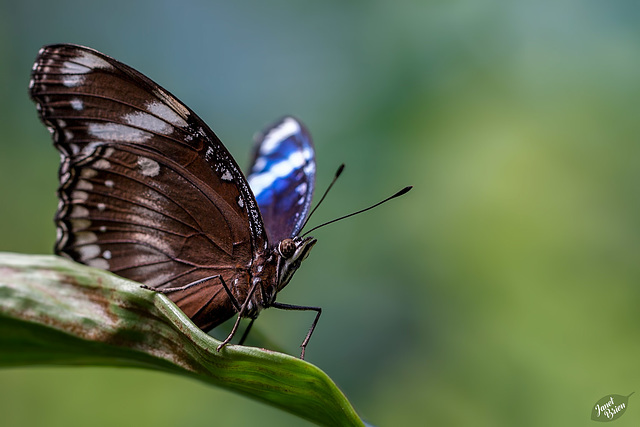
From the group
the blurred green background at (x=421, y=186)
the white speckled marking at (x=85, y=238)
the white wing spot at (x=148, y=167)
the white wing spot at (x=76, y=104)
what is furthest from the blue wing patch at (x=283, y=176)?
the blurred green background at (x=421, y=186)

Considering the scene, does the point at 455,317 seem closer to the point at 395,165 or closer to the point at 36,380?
the point at 395,165

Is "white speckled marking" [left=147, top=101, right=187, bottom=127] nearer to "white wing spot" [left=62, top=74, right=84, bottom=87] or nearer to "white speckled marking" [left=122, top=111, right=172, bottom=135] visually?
"white speckled marking" [left=122, top=111, right=172, bottom=135]

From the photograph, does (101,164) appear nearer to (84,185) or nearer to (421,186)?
(84,185)

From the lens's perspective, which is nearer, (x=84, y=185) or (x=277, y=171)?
(x=84, y=185)

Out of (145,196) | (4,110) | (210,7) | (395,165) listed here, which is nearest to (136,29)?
(210,7)

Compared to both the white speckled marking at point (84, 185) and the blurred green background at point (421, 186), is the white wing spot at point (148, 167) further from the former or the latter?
the blurred green background at point (421, 186)
